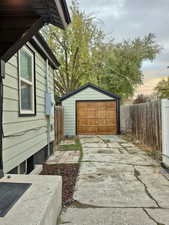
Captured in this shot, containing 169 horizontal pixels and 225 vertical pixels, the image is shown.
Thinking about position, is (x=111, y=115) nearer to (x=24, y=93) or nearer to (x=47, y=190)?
(x=24, y=93)

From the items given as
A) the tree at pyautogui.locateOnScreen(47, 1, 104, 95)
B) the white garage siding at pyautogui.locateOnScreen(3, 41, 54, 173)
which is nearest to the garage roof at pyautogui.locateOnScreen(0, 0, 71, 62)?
the white garage siding at pyautogui.locateOnScreen(3, 41, 54, 173)

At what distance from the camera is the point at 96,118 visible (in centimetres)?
1152

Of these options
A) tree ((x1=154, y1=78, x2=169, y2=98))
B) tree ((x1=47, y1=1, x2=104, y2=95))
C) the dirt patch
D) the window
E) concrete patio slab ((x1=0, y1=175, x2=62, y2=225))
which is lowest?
the dirt patch

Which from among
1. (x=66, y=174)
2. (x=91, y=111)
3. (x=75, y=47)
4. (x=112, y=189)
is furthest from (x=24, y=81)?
(x=75, y=47)

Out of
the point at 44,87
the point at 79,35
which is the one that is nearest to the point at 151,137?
the point at 44,87

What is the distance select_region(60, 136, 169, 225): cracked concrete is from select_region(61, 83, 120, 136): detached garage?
21.9 feet

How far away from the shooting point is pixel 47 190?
6.66 feet

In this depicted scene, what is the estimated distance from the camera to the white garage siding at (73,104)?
11492 mm

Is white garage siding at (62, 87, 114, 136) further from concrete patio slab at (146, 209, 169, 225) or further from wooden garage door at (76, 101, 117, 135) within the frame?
concrete patio slab at (146, 209, 169, 225)

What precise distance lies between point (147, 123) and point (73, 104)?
5588mm

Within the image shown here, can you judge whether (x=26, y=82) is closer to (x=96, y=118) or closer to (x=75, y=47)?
(x=96, y=118)

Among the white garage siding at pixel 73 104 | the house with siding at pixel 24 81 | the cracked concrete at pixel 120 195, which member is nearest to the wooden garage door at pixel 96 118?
the white garage siding at pixel 73 104

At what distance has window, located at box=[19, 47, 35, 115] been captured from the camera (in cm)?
379

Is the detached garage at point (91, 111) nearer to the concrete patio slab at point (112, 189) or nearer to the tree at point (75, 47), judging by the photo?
the tree at point (75, 47)
